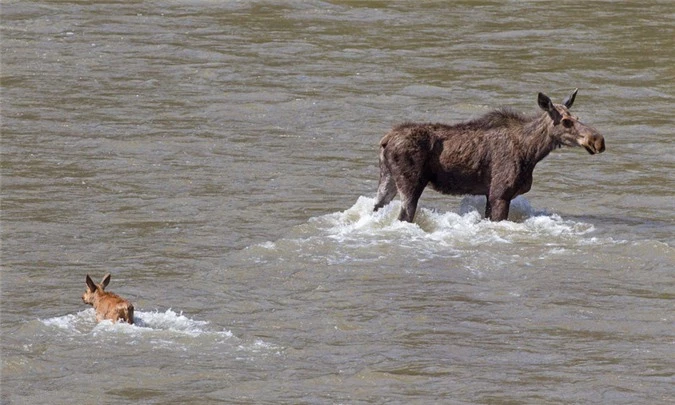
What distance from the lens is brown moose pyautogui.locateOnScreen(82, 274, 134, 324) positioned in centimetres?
1261

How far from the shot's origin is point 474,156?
52.4ft

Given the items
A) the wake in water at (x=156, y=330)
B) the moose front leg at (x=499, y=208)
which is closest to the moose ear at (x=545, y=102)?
the moose front leg at (x=499, y=208)

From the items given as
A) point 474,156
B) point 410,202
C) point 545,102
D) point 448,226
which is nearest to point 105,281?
point 410,202

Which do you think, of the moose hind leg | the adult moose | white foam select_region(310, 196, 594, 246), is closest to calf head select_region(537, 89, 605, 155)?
the adult moose

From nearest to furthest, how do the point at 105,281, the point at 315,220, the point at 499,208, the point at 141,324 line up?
the point at 141,324, the point at 105,281, the point at 499,208, the point at 315,220

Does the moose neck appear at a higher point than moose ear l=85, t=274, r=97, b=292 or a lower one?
higher

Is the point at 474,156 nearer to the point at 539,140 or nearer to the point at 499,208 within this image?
the point at 499,208

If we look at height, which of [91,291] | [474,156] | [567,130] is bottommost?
[91,291]

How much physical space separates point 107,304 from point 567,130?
5.60 metres

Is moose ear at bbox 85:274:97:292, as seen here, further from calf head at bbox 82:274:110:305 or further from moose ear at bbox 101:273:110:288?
moose ear at bbox 101:273:110:288

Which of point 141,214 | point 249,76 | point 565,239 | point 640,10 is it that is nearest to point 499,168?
point 565,239

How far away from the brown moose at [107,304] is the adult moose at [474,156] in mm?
3903

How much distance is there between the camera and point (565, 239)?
15.8m

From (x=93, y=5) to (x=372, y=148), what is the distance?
10.7 metres
